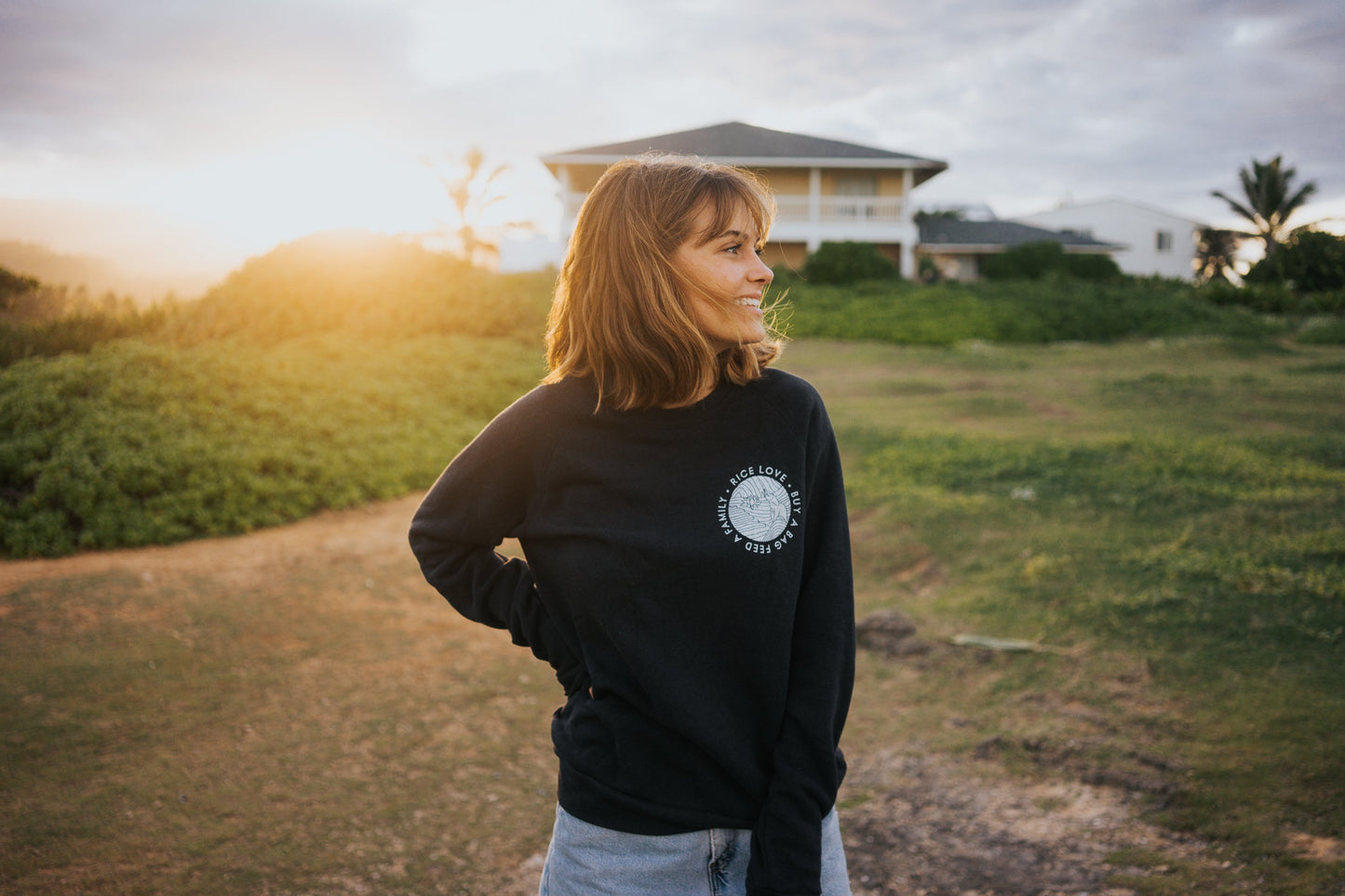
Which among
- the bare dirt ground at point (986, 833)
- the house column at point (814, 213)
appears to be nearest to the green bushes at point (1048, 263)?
the house column at point (814, 213)

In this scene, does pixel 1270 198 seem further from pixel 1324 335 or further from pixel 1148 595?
pixel 1148 595

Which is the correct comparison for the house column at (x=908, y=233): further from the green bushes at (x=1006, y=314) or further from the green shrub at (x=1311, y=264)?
the green shrub at (x=1311, y=264)

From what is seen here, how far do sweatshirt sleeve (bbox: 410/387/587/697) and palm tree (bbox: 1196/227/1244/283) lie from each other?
53.0m

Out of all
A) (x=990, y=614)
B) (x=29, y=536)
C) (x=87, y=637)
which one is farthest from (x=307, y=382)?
(x=990, y=614)

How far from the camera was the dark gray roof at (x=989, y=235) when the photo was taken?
110ft

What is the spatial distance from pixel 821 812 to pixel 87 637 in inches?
192

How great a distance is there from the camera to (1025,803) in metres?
3.44

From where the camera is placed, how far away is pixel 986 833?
327 cm

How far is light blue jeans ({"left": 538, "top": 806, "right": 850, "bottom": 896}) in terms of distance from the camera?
59.9 inches

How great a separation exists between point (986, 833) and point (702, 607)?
2.30 meters

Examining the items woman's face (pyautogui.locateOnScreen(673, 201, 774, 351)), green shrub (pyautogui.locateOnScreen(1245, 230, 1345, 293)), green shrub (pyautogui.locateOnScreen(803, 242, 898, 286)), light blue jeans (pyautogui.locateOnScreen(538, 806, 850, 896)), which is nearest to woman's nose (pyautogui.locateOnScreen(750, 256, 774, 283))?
woman's face (pyautogui.locateOnScreen(673, 201, 774, 351))

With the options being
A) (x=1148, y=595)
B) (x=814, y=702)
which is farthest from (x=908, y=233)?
(x=814, y=702)

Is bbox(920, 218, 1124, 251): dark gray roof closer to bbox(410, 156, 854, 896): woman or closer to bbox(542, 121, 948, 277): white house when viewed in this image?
bbox(542, 121, 948, 277): white house

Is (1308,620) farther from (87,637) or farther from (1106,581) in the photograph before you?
(87,637)
